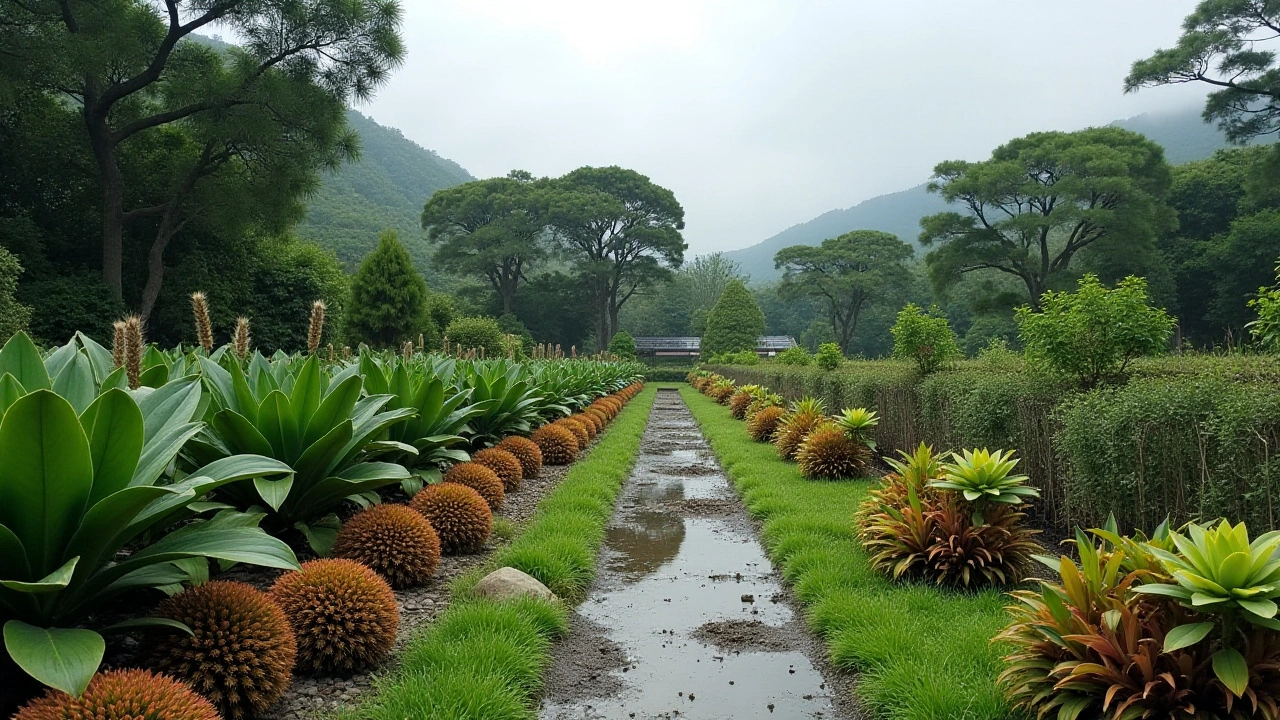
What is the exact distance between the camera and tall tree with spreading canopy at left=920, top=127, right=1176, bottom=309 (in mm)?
29359

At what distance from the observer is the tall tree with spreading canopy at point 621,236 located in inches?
2025

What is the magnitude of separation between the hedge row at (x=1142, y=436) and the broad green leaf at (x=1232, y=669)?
1.80 m

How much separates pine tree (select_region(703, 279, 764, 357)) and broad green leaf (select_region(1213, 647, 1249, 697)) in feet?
148

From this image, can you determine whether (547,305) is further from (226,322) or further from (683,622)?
(683,622)

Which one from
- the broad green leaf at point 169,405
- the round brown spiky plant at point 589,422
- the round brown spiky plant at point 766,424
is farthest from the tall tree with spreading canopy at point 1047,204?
the broad green leaf at point 169,405

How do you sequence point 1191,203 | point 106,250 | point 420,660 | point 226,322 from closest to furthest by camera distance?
point 420,660, point 106,250, point 226,322, point 1191,203

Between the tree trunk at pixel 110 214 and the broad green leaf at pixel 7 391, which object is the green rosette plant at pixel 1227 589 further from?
the tree trunk at pixel 110 214

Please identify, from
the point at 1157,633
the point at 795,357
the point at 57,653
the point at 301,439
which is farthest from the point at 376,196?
the point at 1157,633

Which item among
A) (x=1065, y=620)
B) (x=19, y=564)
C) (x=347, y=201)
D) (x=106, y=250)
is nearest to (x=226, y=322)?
(x=106, y=250)

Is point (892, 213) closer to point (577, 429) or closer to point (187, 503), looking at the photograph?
point (577, 429)

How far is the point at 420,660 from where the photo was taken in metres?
3.06

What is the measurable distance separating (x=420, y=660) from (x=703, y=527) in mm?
3801

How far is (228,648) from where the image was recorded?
2383 mm

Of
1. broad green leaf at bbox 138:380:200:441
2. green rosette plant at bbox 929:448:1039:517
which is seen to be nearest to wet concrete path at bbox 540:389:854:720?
green rosette plant at bbox 929:448:1039:517
